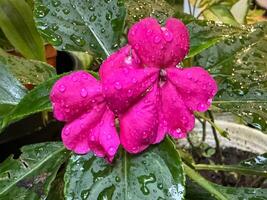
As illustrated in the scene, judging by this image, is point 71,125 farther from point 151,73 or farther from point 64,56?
point 64,56

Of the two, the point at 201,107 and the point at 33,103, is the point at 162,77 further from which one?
the point at 33,103

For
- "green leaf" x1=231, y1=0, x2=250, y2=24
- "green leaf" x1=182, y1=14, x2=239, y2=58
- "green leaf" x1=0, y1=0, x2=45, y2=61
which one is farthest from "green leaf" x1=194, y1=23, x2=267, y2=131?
"green leaf" x1=231, y1=0, x2=250, y2=24

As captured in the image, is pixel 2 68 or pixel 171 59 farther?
pixel 2 68

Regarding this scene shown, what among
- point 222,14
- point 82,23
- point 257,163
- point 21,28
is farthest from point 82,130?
point 222,14

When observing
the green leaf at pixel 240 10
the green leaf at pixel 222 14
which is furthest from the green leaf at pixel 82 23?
the green leaf at pixel 240 10

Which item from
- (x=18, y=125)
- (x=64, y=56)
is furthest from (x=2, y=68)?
(x=64, y=56)

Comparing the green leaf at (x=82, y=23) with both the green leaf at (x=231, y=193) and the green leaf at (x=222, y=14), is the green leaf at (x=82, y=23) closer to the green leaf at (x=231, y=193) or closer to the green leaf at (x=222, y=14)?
the green leaf at (x=231, y=193)
